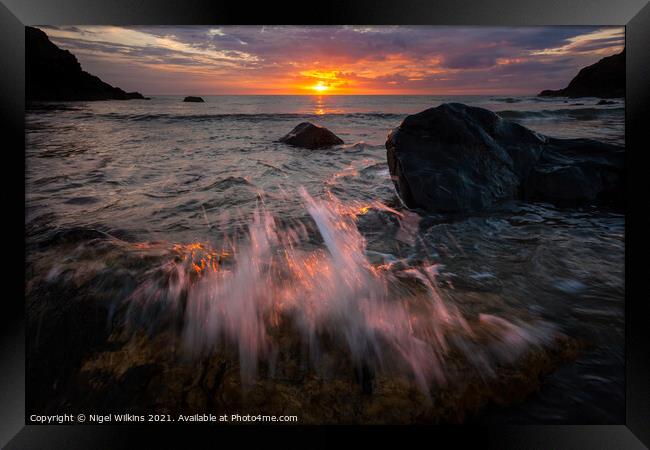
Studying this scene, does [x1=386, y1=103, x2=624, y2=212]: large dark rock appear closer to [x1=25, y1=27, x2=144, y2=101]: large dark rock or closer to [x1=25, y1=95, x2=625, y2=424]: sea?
[x1=25, y1=95, x2=625, y2=424]: sea

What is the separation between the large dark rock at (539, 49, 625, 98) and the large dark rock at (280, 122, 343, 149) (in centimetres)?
447

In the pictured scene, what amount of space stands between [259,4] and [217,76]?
6.76ft

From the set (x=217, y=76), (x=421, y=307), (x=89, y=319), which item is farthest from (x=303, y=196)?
(x=89, y=319)

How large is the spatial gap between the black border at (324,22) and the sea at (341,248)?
93mm

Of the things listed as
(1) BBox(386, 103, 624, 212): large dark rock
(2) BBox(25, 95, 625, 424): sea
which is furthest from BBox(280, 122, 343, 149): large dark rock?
(1) BBox(386, 103, 624, 212): large dark rock

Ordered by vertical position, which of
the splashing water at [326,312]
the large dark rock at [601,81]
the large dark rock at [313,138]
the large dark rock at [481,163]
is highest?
the large dark rock at [313,138]

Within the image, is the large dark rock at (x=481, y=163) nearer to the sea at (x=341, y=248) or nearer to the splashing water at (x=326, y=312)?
the sea at (x=341, y=248)

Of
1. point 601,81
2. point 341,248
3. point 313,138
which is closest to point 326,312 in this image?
point 341,248

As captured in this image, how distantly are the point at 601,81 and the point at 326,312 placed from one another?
3.09 m

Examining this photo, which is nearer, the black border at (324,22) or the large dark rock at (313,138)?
the black border at (324,22)

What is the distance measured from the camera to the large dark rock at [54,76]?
7.18ft

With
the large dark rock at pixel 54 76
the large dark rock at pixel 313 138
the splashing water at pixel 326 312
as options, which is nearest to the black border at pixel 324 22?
the large dark rock at pixel 54 76

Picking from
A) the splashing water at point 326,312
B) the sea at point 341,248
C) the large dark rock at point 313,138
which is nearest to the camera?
the splashing water at point 326,312

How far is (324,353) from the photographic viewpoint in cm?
190
